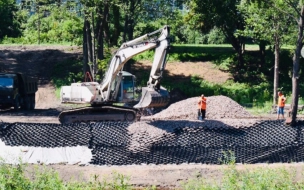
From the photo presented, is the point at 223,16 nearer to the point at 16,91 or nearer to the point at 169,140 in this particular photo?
the point at 16,91

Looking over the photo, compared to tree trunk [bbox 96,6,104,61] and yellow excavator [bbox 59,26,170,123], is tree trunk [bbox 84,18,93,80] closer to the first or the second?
tree trunk [bbox 96,6,104,61]

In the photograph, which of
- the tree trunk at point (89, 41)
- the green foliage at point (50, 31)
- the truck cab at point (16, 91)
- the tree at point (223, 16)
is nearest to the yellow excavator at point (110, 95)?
the truck cab at point (16, 91)

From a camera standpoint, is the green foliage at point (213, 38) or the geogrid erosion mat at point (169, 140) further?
the green foliage at point (213, 38)

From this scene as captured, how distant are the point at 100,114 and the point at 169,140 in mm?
5886

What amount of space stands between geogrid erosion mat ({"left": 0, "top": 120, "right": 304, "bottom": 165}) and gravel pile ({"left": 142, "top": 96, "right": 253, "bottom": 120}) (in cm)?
562

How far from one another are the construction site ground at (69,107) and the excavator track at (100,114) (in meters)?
2.30

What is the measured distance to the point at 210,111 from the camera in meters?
30.8

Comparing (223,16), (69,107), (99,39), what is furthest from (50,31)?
(69,107)

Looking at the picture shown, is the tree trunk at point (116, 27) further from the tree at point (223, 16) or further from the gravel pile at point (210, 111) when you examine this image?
the gravel pile at point (210, 111)

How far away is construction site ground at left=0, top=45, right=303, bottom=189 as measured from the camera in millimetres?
21203

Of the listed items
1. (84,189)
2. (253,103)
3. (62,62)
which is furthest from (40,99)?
(84,189)

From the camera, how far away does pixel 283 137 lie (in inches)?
947

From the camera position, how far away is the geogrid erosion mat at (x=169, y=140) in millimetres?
23141

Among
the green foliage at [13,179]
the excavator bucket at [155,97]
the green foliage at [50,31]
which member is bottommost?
the green foliage at [50,31]
